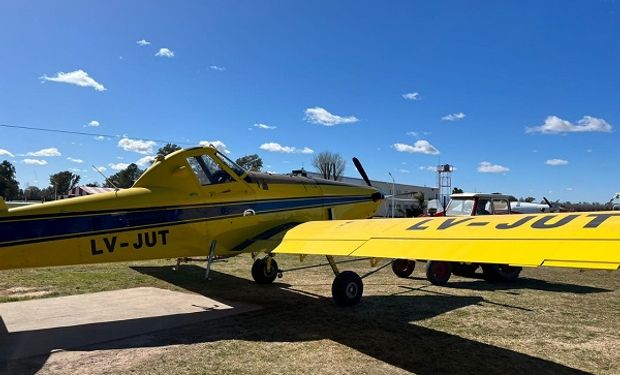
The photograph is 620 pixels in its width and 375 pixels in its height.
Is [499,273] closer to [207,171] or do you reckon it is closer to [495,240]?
[495,240]

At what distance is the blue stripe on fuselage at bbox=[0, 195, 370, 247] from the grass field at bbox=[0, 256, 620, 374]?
1.77m

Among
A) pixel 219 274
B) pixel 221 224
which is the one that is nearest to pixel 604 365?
pixel 221 224

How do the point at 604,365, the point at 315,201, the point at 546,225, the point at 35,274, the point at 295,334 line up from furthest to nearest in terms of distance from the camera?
the point at 35,274, the point at 315,201, the point at 295,334, the point at 604,365, the point at 546,225

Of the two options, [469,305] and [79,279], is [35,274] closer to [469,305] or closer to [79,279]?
[79,279]

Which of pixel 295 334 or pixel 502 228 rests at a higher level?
pixel 502 228

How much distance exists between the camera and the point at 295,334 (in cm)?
637

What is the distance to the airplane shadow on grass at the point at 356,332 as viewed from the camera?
17.0 ft

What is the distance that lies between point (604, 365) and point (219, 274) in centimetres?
868

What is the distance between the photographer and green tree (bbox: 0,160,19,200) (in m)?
88.2

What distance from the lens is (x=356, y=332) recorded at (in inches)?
255

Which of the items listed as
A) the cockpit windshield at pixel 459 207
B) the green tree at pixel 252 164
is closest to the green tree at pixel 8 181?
the green tree at pixel 252 164

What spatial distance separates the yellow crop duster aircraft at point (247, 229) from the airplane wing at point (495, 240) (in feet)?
0.04

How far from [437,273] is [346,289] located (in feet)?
11.8

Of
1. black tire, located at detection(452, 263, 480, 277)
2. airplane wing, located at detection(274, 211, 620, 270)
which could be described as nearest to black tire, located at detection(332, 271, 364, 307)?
airplane wing, located at detection(274, 211, 620, 270)
